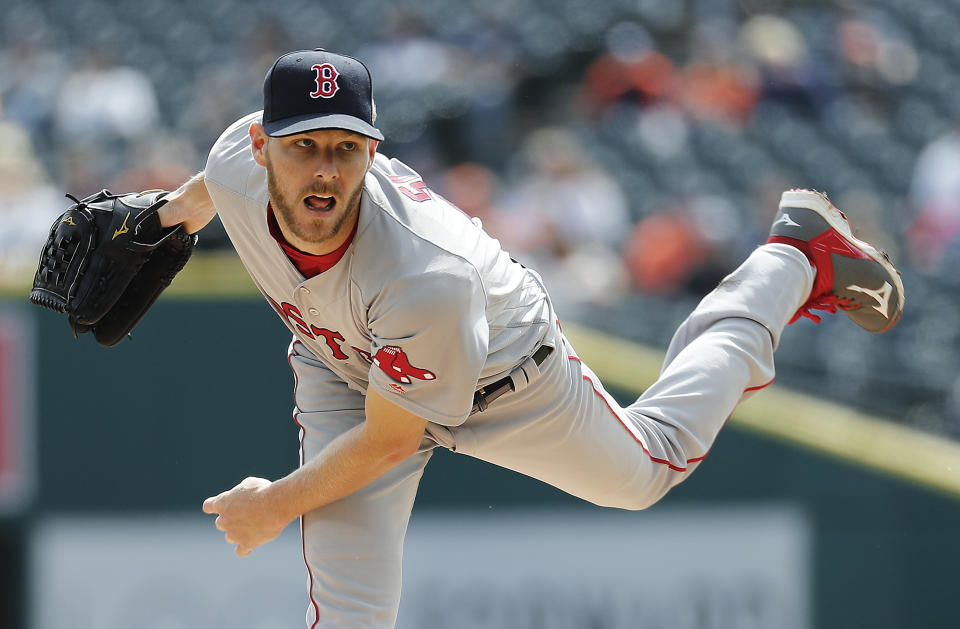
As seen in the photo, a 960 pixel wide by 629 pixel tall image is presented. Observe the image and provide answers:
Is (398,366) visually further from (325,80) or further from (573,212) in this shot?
(573,212)

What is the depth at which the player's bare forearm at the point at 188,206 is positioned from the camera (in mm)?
3703

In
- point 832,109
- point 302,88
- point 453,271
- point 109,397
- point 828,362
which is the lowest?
point 109,397

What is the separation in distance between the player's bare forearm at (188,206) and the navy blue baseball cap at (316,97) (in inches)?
27.0

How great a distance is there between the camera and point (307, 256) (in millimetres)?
3225

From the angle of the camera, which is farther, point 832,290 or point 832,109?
point 832,109

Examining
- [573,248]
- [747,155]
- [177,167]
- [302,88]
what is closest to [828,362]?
[573,248]

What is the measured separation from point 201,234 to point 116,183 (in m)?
1.17

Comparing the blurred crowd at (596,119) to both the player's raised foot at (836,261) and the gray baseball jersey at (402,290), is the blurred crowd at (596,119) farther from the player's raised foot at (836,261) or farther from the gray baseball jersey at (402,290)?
the gray baseball jersey at (402,290)

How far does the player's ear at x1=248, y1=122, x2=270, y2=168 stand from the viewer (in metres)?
3.12

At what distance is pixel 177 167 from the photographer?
8.13m

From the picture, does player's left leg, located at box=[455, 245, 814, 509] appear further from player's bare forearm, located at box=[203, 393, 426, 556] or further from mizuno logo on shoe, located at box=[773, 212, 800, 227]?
player's bare forearm, located at box=[203, 393, 426, 556]

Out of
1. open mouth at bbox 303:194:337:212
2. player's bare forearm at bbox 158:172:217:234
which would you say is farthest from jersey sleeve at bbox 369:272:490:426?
player's bare forearm at bbox 158:172:217:234

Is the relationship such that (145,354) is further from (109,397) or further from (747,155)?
(747,155)

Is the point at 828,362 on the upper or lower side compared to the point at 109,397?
upper
